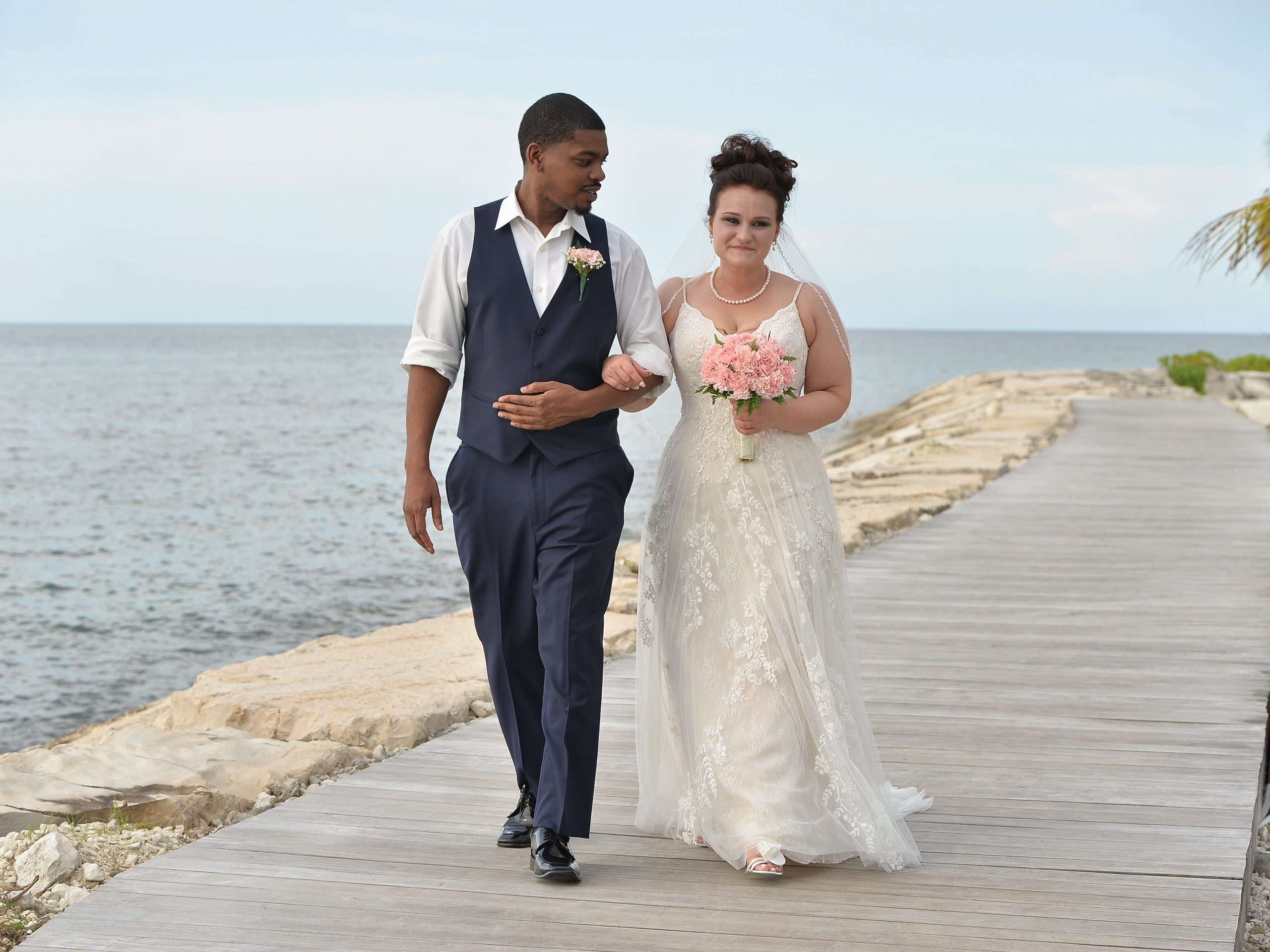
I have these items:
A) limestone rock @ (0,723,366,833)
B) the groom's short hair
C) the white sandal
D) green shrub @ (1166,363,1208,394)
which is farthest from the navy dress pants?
green shrub @ (1166,363,1208,394)

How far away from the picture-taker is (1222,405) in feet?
71.1

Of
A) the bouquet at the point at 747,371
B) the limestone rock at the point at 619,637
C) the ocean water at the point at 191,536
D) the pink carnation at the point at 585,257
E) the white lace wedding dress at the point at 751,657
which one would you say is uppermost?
the pink carnation at the point at 585,257

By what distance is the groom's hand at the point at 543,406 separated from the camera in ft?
10.2

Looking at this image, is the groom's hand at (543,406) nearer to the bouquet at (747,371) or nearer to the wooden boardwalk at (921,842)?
the bouquet at (747,371)

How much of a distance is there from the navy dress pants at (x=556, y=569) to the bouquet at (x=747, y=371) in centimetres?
32

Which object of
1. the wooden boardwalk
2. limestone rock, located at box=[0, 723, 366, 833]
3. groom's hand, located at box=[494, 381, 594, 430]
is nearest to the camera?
the wooden boardwalk

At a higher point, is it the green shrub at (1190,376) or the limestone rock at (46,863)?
the green shrub at (1190,376)

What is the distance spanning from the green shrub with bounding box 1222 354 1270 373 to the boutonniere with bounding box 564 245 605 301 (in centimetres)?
3032

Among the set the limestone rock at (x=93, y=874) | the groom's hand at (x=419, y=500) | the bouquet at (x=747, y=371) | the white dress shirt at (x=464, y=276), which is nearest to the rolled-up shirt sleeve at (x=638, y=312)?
the white dress shirt at (x=464, y=276)

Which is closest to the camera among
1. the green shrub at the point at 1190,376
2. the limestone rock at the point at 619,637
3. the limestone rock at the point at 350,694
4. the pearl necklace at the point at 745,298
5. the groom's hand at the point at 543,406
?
the groom's hand at the point at 543,406

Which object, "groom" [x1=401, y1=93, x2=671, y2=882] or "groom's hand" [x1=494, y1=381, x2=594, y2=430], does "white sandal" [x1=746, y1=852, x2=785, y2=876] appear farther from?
"groom's hand" [x1=494, y1=381, x2=594, y2=430]

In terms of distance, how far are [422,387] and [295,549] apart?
1366 centimetres

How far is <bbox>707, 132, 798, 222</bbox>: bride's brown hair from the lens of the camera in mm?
3453

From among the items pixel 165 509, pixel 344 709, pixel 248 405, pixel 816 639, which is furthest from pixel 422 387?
pixel 248 405
